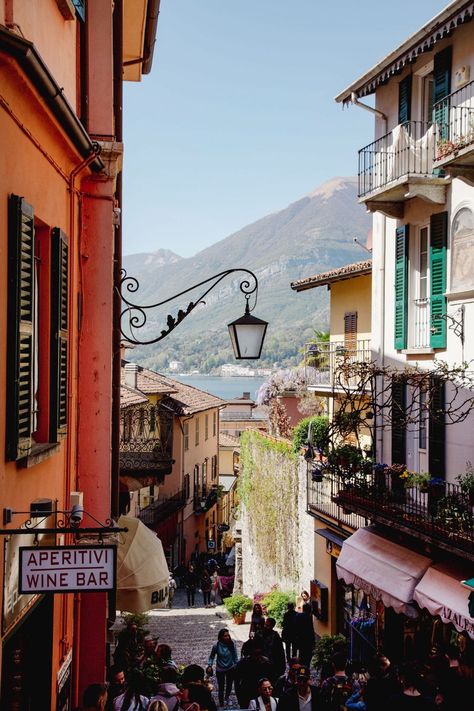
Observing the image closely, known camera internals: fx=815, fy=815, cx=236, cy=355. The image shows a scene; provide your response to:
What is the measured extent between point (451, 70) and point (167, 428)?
892 cm

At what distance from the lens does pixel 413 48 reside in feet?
51.7

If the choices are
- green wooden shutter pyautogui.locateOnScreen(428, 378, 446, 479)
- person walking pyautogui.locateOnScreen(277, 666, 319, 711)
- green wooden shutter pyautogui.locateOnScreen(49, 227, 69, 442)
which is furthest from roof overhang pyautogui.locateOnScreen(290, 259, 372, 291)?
green wooden shutter pyautogui.locateOnScreen(49, 227, 69, 442)

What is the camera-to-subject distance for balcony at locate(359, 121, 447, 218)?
1538 cm

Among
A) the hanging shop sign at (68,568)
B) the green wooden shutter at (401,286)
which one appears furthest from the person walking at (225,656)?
the hanging shop sign at (68,568)

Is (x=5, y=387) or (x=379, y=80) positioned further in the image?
(x=379, y=80)

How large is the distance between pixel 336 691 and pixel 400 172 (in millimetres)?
10257

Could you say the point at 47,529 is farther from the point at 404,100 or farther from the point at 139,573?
the point at 404,100

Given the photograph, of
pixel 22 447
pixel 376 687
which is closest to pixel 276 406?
pixel 376 687

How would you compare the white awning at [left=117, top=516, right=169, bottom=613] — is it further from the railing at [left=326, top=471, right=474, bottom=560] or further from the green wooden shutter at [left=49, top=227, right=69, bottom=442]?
the railing at [left=326, top=471, right=474, bottom=560]

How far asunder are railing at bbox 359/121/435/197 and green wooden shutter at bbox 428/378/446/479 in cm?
426

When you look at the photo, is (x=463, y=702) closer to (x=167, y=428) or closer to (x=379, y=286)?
(x=167, y=428)

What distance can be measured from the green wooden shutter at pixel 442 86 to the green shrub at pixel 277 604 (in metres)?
12.8

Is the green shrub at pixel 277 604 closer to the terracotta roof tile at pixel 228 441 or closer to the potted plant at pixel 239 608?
the potted plant at pixel 239 608

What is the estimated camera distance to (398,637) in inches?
657
